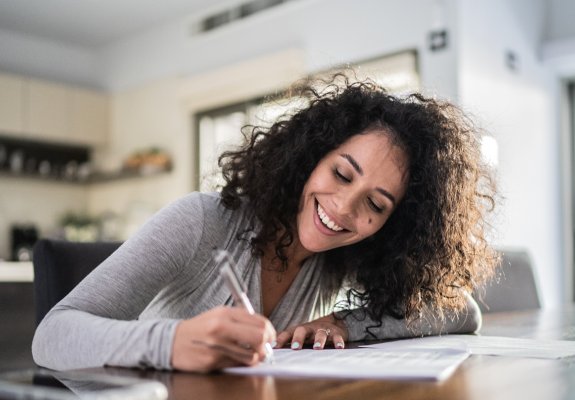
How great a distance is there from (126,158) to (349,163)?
4518 millimetres

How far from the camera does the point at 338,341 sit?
100 cm

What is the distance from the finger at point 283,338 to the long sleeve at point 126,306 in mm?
253

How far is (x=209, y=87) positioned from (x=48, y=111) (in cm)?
166

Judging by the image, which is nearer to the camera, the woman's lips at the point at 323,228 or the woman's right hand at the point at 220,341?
the woman's right hand at the point at 220,341

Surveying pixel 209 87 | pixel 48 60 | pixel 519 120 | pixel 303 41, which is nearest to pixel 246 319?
pixel 519 120

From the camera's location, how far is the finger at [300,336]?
95 cm

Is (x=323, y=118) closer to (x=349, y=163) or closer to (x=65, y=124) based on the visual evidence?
(x=349, y=163)

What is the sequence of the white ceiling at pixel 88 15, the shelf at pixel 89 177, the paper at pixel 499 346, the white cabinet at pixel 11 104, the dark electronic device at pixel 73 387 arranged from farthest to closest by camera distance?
the shelf at pixel 89 177 → the white cabinet at pixel 11 104 → the white ceiling at pixel 88 15 → the paper at pixel 499 346 → the dark electronic device at pixel 73 387

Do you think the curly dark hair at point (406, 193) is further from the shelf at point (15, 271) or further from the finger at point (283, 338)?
the shelf at point (15, 271)

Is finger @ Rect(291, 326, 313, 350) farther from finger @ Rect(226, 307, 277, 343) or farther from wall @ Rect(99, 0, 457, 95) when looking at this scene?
wall @ Rect(99, 0, 457, 95)

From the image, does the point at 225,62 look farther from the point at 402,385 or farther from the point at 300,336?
the point at 402,385

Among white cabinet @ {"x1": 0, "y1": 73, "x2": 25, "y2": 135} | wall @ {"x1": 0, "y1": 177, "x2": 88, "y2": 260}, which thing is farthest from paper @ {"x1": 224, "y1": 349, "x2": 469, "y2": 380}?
wall @ {"x1": 0, "y1": 177, "x2": 88, "y2": 260}

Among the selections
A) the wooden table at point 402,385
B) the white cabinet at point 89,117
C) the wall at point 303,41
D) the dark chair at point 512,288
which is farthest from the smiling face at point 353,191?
the white cabinet at point 89,117

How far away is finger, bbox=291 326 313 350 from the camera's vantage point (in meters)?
0.95
